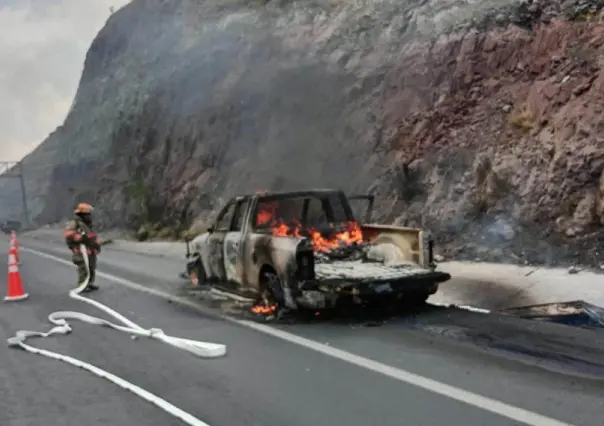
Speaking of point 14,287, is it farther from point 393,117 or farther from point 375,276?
point 393,117

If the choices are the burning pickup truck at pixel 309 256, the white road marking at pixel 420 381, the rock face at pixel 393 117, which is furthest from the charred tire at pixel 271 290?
the rock face at pixel 393 117

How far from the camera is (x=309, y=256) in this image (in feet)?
29.4

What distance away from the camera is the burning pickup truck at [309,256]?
352 inches

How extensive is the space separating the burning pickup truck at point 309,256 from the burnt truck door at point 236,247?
1 centimetres

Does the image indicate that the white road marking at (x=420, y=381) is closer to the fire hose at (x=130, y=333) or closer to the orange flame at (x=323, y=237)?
the fire hose at (x=130, y=333)

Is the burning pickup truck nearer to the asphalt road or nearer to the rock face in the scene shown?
the asphalt road

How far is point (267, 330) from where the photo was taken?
8.79 m

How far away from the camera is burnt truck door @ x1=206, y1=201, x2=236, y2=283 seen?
1113 centimetres

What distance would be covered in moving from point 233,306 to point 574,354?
17.3 feet

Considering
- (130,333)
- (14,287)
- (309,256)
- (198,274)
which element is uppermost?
(309,256)

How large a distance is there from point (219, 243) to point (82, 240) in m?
3.40

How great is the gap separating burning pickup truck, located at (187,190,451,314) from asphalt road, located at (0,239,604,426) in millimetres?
422

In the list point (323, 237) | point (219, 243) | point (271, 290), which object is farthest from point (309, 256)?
point (219, 243)

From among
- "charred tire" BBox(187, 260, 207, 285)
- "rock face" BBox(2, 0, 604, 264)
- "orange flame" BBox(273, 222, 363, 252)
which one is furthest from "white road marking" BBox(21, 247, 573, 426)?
"rock face" BBox(2, 0, 604, 264)
